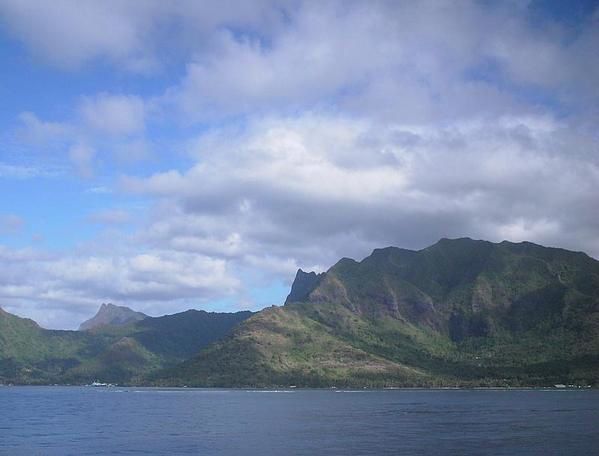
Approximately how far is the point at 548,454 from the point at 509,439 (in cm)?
2971

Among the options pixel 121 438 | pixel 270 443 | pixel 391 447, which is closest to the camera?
pixel 391 447

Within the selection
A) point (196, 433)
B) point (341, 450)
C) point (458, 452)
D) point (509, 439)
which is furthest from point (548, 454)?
point (196, 433)

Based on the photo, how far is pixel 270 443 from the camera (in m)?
172

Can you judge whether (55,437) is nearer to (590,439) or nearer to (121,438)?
(121,438)

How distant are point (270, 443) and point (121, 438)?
44.7 metres

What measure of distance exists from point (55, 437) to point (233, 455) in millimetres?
71292

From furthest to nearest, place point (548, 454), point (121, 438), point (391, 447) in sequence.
→ 1. point (121, 438)
2. point (391, 447)
3. point (548, 454)

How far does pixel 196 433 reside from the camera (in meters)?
198

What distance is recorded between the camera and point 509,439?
176 meters

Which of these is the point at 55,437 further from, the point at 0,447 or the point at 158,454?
the point at 158,454

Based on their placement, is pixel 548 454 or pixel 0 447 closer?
pixel 548 454

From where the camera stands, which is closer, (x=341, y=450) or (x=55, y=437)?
(x=341, y=450)

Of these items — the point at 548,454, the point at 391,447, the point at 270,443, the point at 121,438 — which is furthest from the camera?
the point at 121,438

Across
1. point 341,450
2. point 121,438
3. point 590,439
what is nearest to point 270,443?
point 341,450
